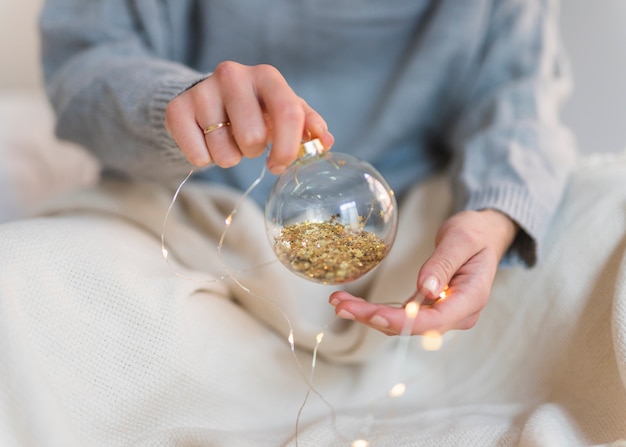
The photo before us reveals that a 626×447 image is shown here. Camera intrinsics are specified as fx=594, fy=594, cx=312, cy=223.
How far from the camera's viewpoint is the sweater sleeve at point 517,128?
667 millimetres

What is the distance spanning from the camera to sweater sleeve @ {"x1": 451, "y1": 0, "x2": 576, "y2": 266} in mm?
667

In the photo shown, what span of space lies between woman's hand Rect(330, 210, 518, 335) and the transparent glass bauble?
1.5 inches

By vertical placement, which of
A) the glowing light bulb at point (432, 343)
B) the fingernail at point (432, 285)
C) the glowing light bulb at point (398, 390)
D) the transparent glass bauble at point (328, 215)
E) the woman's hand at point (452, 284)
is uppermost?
the transparent glass bauble at point (328, 215)

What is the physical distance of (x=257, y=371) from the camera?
0.60 meters

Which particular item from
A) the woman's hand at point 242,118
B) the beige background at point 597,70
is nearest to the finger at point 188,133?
the woman's hand at point 242,118

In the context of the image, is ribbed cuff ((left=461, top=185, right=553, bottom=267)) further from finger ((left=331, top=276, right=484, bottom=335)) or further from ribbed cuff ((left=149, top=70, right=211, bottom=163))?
ribbed cuff ((left=149, top=70, right=211, bottom=163))

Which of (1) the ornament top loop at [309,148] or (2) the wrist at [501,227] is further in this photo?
(2) the wrist at [501,227]

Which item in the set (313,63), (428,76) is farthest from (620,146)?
(313,63)

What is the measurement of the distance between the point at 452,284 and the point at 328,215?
0.14 meters

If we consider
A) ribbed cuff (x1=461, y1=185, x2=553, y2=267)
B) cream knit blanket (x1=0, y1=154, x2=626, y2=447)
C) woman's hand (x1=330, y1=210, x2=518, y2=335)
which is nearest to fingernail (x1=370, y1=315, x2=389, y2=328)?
woman's hand (x1=330, y1=210, x2=518, y2=335)

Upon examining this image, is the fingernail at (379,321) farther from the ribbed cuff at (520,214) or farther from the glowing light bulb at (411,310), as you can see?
the ribbed cuff at (520,214)

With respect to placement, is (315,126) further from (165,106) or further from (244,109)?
(165,106)

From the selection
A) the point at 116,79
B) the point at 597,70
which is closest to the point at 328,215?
the point at 116,79

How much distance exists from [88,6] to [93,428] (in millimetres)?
575
